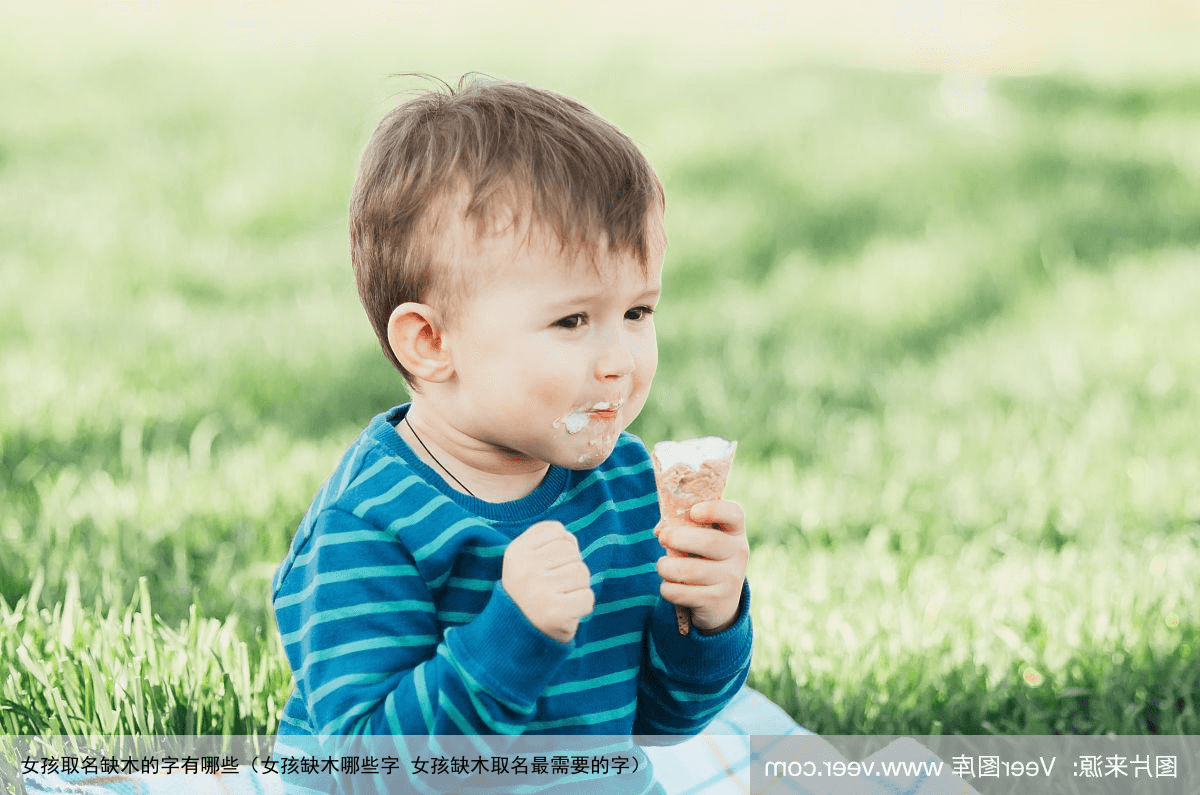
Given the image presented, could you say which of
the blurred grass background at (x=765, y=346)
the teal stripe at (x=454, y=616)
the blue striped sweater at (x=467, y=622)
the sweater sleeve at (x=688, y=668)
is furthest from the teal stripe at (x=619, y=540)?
the blurred grass background at (x=765, y=346)

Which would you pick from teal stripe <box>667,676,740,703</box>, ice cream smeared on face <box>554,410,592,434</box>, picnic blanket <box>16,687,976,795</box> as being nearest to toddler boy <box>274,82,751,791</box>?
ice cream smeared on face <box>554,410,592,434</box>

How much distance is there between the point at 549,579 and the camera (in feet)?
5.98

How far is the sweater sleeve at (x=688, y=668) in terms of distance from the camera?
→ 2.15 metres

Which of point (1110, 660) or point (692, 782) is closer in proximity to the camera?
point (692, 782)

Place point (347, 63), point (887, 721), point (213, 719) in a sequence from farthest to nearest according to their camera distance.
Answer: point (347, 63) < point (887, 721) < point (213, 719)

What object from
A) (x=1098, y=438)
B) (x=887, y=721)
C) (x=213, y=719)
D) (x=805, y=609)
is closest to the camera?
(x=213, y=719)

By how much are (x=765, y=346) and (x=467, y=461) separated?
3424 mm

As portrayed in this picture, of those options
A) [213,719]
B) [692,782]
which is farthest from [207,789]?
[692,782]

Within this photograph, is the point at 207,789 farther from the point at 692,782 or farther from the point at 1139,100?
the point at 1139,100

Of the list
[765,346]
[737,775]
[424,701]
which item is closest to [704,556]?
[424,701]

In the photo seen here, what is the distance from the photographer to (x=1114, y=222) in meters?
6.46

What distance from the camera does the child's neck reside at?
6.84 ft

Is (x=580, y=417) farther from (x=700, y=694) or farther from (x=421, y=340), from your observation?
(x=700, y=694)

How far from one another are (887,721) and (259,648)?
1.33 metres
